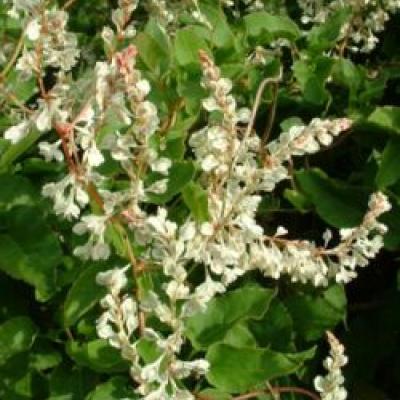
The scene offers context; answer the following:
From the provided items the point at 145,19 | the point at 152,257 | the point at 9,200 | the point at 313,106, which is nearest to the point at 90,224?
the point at 152,257

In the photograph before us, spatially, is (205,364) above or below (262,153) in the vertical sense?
below

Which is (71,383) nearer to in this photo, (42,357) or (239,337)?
(42,357)

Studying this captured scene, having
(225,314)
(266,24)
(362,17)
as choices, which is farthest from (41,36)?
(362,17)

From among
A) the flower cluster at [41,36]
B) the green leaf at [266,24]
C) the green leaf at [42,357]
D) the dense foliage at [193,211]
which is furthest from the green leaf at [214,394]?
the green leaf at [266,24]

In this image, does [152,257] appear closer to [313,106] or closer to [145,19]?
[313,106]

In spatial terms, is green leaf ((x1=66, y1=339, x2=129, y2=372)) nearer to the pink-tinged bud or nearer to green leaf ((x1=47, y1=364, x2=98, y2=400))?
green leaf ((x1=47, y1=364, x2=98, y2=400))

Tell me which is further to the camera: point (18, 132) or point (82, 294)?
point (82, 294)
